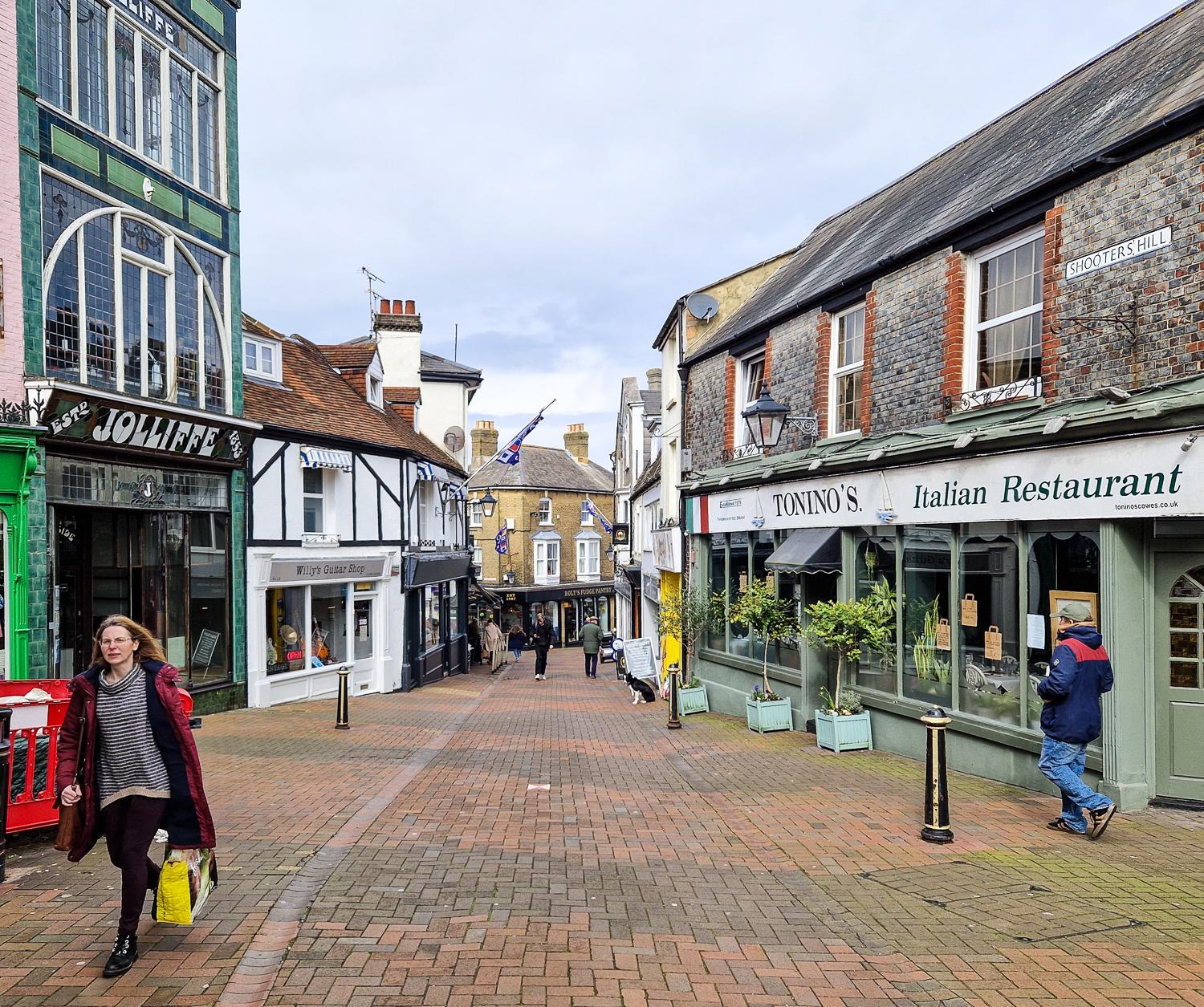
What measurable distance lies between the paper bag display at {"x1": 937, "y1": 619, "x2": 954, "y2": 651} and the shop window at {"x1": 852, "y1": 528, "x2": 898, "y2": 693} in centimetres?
75

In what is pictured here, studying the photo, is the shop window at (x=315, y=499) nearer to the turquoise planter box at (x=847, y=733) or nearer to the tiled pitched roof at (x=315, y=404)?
the tiled pitched roof at (x=315, y=404)

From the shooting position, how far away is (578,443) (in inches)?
2003

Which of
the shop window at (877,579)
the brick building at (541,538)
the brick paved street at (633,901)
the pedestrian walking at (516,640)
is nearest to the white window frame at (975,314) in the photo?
the shop window at (877,579)

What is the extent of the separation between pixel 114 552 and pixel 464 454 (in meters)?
18.6

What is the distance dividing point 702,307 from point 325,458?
801cm

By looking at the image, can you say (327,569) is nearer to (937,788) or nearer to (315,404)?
(315,404)

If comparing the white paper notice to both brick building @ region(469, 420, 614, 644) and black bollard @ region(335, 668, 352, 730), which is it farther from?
brick building @ region(469, 420, 614, 644)

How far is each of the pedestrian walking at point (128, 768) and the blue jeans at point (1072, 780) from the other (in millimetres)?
5797

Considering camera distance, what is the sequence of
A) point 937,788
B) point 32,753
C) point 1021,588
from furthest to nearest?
point 1021,588 → point 937,788 → point 32,753

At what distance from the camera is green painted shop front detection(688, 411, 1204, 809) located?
7.02 m

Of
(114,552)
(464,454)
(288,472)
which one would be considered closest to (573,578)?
(464,454)

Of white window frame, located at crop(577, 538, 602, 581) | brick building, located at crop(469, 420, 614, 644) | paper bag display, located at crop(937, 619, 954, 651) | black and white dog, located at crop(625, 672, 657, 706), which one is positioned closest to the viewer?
paper bag display, located at crop(937, 619, 954, 651)

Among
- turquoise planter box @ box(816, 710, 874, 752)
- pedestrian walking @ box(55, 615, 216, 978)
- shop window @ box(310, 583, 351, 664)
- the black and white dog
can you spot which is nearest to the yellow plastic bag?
pedestrian walking @ box(55, 615, 216, 978)

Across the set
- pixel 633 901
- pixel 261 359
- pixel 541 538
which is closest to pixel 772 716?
pixel 633 901
